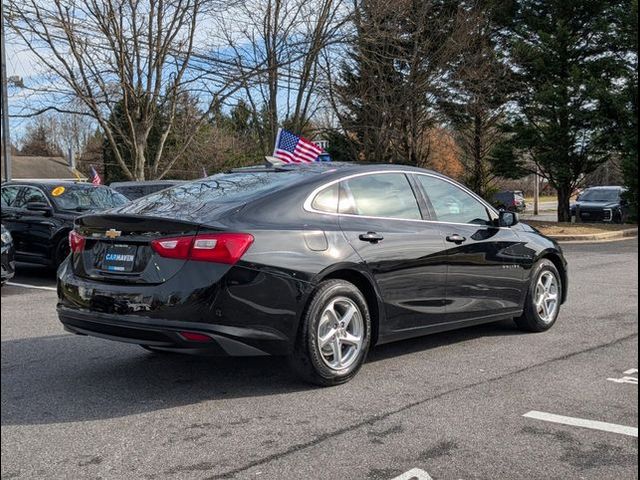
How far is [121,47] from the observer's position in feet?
62.3

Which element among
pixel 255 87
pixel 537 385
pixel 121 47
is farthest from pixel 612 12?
pixel 537 385

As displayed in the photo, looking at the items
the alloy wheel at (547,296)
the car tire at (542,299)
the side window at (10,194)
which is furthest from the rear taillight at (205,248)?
the side window at (10,194)

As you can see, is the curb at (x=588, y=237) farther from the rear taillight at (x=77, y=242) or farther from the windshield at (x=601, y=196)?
the rear taillight at (x=77, y=242)

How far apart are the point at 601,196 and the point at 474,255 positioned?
24.3m

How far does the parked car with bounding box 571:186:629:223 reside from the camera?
26453mm

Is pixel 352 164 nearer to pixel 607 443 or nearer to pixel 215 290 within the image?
pixel 215 290

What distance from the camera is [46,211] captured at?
1057 centimetres

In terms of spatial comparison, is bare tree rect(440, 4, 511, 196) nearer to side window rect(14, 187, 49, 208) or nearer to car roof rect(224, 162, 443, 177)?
side window rect(14, 187, 49, 208)

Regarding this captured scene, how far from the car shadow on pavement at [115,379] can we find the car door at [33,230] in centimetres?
456

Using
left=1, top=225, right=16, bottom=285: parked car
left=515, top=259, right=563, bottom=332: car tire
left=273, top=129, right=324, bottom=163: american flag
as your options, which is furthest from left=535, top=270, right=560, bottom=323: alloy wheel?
left=273, top=129, right=324, bottom=163: american flag

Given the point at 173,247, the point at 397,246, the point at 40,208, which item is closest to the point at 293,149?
the point at 40,208

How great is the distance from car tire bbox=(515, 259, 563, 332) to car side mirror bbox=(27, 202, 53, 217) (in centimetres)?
720

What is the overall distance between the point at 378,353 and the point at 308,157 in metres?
12.5

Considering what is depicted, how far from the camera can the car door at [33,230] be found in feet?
34.1
